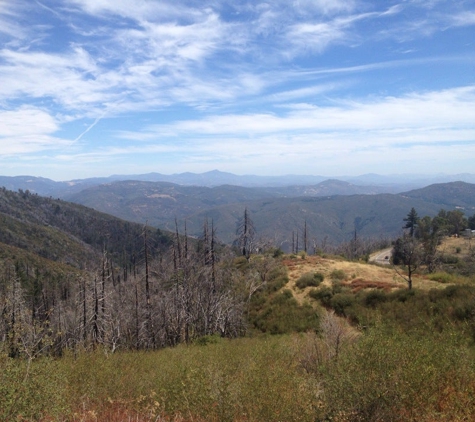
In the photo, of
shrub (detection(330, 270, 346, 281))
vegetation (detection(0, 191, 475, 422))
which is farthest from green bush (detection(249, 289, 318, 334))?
shrub (detection(330, 270, 346, 281))

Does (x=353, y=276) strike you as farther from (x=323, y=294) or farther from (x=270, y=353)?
(x=270, y=353)

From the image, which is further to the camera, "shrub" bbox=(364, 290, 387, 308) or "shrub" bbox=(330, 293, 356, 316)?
"shrub" bbox=(330, 293, 356, 316)

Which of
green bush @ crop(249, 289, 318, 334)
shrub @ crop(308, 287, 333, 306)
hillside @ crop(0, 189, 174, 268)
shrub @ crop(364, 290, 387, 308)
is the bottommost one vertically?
hillside @ crop(0, 189, 174, 268)

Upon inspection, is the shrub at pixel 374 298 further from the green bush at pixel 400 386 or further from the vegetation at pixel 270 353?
the green bush at pixel 400 386

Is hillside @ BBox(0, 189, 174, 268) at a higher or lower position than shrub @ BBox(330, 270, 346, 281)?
lower

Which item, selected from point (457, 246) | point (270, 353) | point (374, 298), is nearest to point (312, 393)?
point (270, 353)

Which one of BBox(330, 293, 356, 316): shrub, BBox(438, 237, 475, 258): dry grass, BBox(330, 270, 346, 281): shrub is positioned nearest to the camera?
BBox(330, 293, 356, 316): shrub

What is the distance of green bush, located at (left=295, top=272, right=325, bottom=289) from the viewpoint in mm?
28844

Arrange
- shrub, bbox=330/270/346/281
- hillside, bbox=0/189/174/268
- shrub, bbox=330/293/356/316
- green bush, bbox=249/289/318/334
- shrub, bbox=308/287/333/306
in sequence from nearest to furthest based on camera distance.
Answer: green bush, bbox=249/289/318/334 < shrub, bbox=330/293/356/316 < shrub, bbox=308/287/333/306 < shrub, bbox=330/270/346/281 < hillside, bbox=0/189/174/268

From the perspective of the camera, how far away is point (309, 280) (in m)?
29.0

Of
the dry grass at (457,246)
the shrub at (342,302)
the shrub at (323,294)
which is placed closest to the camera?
the shrub at (342,302)

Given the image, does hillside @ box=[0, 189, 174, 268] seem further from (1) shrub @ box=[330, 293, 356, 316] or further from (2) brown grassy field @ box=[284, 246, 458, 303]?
(1) shrub @ box=[330, 293, 356, 316]

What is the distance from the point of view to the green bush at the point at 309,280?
94.6ft

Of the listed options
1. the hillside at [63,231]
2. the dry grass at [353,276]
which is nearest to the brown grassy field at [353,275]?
the dry grass at [353,276]
